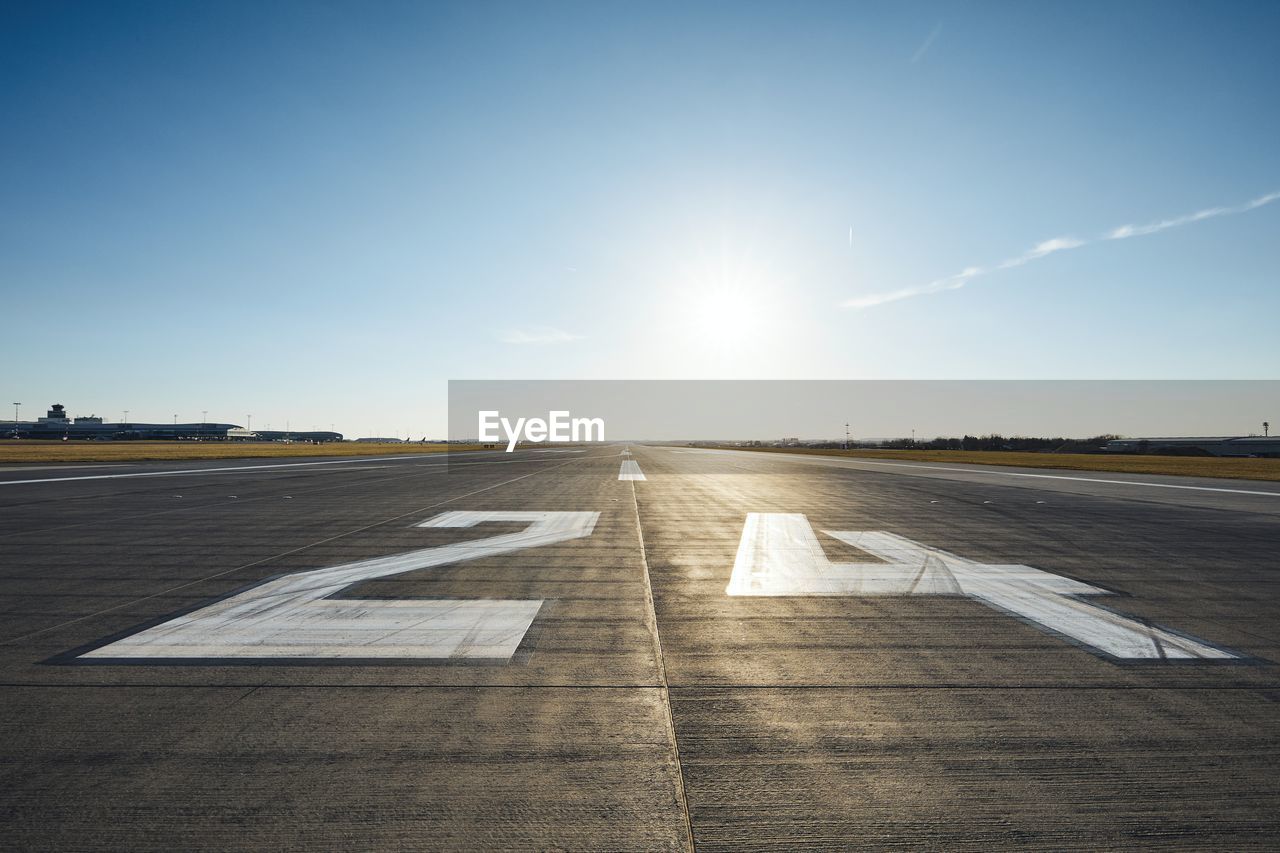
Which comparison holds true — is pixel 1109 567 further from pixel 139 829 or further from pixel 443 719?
pixel 139 829

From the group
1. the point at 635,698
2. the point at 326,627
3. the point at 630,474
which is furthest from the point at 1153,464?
the point at 326,627

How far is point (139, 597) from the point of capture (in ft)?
16.1

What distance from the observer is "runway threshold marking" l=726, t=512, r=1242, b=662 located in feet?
12.9

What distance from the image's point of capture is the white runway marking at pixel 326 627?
3686 millimetres

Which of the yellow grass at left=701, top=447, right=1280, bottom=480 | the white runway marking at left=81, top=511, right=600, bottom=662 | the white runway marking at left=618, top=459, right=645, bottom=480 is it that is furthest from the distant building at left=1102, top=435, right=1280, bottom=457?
the white runway marking at left=81, top=511, right=600, bottom=662

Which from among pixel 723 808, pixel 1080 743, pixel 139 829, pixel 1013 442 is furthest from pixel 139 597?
pixel 1013 442

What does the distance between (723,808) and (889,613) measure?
118 inches

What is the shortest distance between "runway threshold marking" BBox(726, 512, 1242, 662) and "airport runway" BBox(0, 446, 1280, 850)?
0.13 ft

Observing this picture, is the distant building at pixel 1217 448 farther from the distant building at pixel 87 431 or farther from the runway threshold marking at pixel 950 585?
the distant building at pixel 87 431

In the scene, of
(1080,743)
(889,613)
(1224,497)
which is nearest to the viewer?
(1080,743)

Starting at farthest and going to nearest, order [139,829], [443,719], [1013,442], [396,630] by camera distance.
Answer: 1. [1013,442]
2. [396,630]
3. [443,719]
4. [139,829]

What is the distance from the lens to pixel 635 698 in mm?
3109

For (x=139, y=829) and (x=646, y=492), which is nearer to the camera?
(x=139, y=829)

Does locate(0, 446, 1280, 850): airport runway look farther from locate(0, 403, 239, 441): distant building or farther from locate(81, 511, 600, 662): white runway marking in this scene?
locate(0, 403, 239, 441): distant building
